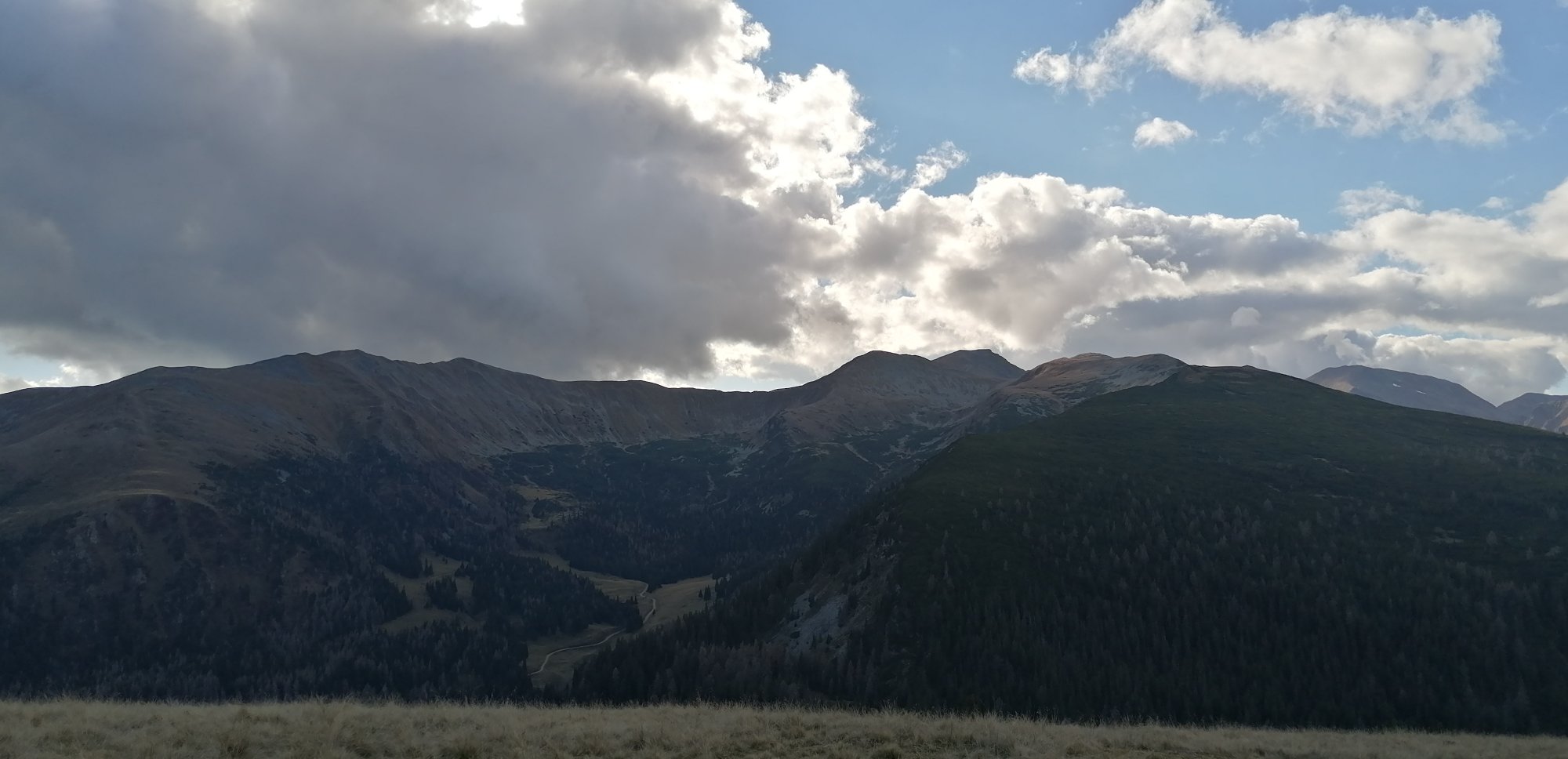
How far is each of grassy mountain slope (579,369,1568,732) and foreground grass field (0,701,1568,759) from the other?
82.2m

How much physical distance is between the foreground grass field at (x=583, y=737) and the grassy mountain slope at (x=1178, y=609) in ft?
270

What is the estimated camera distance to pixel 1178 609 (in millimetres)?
136000

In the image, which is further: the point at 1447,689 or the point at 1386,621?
the point at 1386,621

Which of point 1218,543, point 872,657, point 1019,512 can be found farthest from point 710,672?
point 1218,543

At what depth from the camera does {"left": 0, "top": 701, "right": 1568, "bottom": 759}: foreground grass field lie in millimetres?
25125

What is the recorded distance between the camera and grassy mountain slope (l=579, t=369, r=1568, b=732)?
113000 millimetres

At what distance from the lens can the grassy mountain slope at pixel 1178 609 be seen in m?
113

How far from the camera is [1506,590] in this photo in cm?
12581

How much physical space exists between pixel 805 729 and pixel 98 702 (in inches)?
1186

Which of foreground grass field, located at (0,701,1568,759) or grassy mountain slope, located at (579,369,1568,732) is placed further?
grassy mountain slope, located at (579,369,1568,732)

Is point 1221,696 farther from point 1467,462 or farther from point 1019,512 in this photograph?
point 1467,462

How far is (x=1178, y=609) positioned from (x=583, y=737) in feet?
438

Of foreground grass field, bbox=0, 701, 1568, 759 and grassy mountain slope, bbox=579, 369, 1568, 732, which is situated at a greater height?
foreground grass field, bbox=0, 701, 1568, 759

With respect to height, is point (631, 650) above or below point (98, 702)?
below
